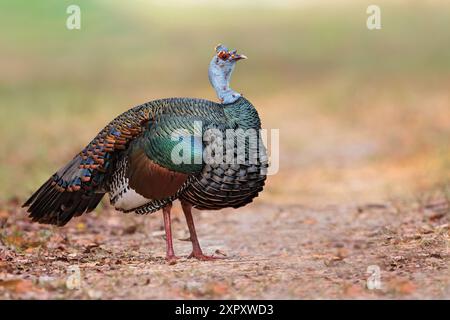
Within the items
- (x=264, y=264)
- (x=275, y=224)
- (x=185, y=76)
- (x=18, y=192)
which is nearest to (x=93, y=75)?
(x=185, y=76)

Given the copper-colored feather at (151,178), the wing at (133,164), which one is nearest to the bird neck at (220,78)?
the wing at (133,164)

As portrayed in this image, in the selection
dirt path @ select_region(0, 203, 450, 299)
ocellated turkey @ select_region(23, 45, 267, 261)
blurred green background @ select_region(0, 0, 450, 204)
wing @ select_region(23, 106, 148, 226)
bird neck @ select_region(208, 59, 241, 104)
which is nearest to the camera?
dirt path @ select_region(0, 203, 450, 299)

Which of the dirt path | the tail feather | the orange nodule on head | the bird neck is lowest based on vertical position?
the dirt path

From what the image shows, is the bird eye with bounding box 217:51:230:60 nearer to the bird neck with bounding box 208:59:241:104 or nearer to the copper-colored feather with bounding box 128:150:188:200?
the bird neck with bounding box 208:59:241:104

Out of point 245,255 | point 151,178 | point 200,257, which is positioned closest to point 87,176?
point 151,178

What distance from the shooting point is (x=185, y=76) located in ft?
95.0

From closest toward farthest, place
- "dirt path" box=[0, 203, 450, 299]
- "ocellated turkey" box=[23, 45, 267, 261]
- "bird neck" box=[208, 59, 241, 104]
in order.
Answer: "dirt path" box=[0, 203, 450, 299]
"ocellated turkey" box=[23, 45, 267, 261]
"bird neck" box=[208, 59, 241, 104]

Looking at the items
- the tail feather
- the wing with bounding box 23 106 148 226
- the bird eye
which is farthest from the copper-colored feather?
the bird eye

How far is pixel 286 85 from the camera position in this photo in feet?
89.3

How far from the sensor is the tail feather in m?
6.75

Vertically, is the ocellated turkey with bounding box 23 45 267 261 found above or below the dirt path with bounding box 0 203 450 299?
above

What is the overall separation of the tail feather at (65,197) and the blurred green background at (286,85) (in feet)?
11.8

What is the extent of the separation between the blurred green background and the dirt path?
168cm

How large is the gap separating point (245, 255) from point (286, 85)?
20263 mm
